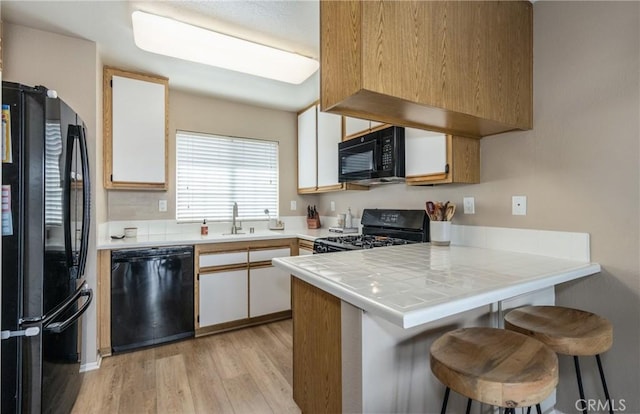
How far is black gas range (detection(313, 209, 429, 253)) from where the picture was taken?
7.36 ft

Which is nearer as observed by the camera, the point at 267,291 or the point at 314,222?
the point at 267,291

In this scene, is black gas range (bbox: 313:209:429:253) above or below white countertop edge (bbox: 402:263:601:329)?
above

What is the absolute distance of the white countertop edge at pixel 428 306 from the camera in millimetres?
811

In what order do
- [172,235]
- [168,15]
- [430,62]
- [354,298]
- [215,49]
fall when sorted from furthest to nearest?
[172,235]
[215,49]
[168,15]
[430,62]
[354,298]

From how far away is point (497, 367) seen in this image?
2.94 ft

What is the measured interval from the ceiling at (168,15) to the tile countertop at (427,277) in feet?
4.98

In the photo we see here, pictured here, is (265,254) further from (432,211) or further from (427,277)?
(427,277)

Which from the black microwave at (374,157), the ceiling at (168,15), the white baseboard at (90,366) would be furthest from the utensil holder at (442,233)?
the white baseboard at (90,366)

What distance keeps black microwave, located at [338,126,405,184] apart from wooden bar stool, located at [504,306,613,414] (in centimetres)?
120

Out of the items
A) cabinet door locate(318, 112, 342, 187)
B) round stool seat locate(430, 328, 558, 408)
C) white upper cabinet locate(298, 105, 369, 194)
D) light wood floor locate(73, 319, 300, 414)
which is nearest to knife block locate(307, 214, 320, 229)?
white upper cabinet locate(298, 105, 369, 194)

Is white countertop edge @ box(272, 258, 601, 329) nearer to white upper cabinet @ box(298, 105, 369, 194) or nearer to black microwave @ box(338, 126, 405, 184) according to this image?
black microwave @ box(338, 126, 405, 184)

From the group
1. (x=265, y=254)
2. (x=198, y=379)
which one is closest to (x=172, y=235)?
(x=265, y=254)

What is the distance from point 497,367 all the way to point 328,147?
2.52m

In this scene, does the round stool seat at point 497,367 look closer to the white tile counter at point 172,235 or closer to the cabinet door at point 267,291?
the white tile counter at point 172,235
